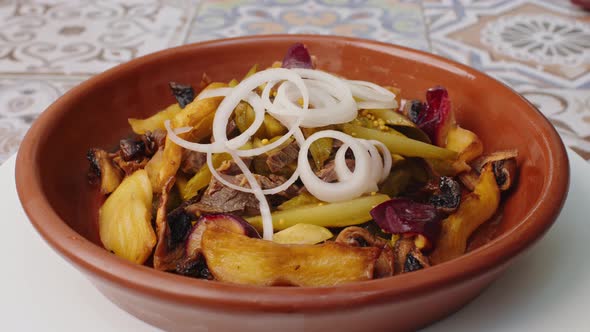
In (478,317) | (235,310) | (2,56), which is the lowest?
(2,56)

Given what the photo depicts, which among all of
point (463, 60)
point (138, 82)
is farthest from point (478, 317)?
point (463, 60)

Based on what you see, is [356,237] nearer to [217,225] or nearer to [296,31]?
[217,225]

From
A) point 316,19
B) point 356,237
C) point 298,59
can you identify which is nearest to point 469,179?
point 356,237

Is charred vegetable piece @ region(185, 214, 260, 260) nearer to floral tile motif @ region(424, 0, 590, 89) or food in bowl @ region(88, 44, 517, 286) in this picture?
food in bowl @ region(88, 44, 517, 286)

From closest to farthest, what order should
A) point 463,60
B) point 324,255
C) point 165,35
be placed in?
point 324,255 < point 463,60 < point 165,35

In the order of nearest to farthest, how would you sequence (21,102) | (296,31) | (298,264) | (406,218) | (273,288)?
1. (273,288)
2. (298,264)
3. (406,218)
4. (21,102)
5. (296,31)

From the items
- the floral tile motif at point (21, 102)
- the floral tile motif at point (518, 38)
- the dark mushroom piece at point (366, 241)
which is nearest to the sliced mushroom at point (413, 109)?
the dark mushroom piece at point (366, 241)

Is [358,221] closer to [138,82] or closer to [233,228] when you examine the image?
[233,228]
